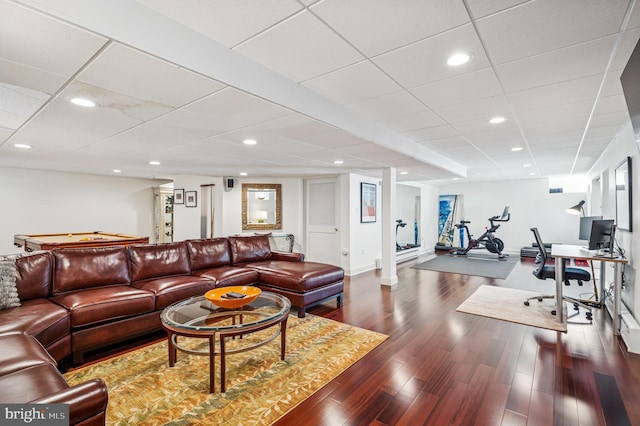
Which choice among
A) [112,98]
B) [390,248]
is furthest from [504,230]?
[112,98]

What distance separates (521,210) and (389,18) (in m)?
9.44

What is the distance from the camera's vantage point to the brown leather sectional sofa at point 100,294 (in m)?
1.41

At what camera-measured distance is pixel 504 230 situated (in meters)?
9.28

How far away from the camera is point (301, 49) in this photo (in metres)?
1.92

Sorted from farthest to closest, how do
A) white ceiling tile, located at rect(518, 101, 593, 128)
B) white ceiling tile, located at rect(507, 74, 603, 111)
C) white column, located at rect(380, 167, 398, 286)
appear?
1. white column, located at rect(380, 167, 398, 286)
2. white ceiling tile, located at rect(518, 101, 593, 128)
3. white ceiling tile, located at rect(507, 74, 603, 111)

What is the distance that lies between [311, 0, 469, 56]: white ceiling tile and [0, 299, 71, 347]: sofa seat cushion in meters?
2.84

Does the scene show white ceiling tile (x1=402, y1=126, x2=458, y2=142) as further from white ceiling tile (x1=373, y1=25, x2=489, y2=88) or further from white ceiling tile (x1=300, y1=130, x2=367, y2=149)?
white ceiling tile (x1=373, y1=25, x2=489, y2=88)

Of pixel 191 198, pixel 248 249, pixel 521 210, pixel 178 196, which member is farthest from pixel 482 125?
pixel 521 210

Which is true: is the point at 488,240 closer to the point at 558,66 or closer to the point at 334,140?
the point at 334,140

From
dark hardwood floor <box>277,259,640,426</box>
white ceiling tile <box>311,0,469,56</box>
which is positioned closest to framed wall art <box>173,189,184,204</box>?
dark hardwood floor <box>277,259,640,426</box>

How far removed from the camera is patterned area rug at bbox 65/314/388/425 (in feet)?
6.31

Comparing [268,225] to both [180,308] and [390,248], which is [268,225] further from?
[180,308]

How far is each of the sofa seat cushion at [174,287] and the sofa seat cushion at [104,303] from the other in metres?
0.09

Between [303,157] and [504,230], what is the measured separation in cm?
776
